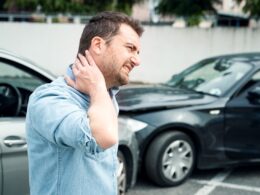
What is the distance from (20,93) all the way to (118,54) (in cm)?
241

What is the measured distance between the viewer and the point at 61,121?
4.73ft

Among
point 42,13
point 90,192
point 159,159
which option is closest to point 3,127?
point 90,192

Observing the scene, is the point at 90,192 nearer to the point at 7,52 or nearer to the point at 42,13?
the point at 7,52

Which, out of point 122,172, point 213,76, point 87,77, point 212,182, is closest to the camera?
point 87,77

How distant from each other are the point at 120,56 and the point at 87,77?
0.14 meters

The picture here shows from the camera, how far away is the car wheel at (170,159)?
4.99 metres

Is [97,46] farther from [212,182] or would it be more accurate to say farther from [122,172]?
[212,182]

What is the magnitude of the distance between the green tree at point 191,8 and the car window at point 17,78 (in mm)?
11347

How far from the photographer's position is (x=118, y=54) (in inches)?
64.2

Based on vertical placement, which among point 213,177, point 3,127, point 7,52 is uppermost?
point 7,52

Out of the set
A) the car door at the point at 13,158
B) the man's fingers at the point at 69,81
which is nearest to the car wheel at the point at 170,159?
the car door at the point at 13,158

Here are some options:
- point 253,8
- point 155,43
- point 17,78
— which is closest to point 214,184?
point 17,78

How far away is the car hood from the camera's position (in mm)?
5137

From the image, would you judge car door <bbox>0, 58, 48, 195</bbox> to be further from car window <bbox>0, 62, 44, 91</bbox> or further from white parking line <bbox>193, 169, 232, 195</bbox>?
white parking line <bbox>193, 169, 232, 195</bbox>
